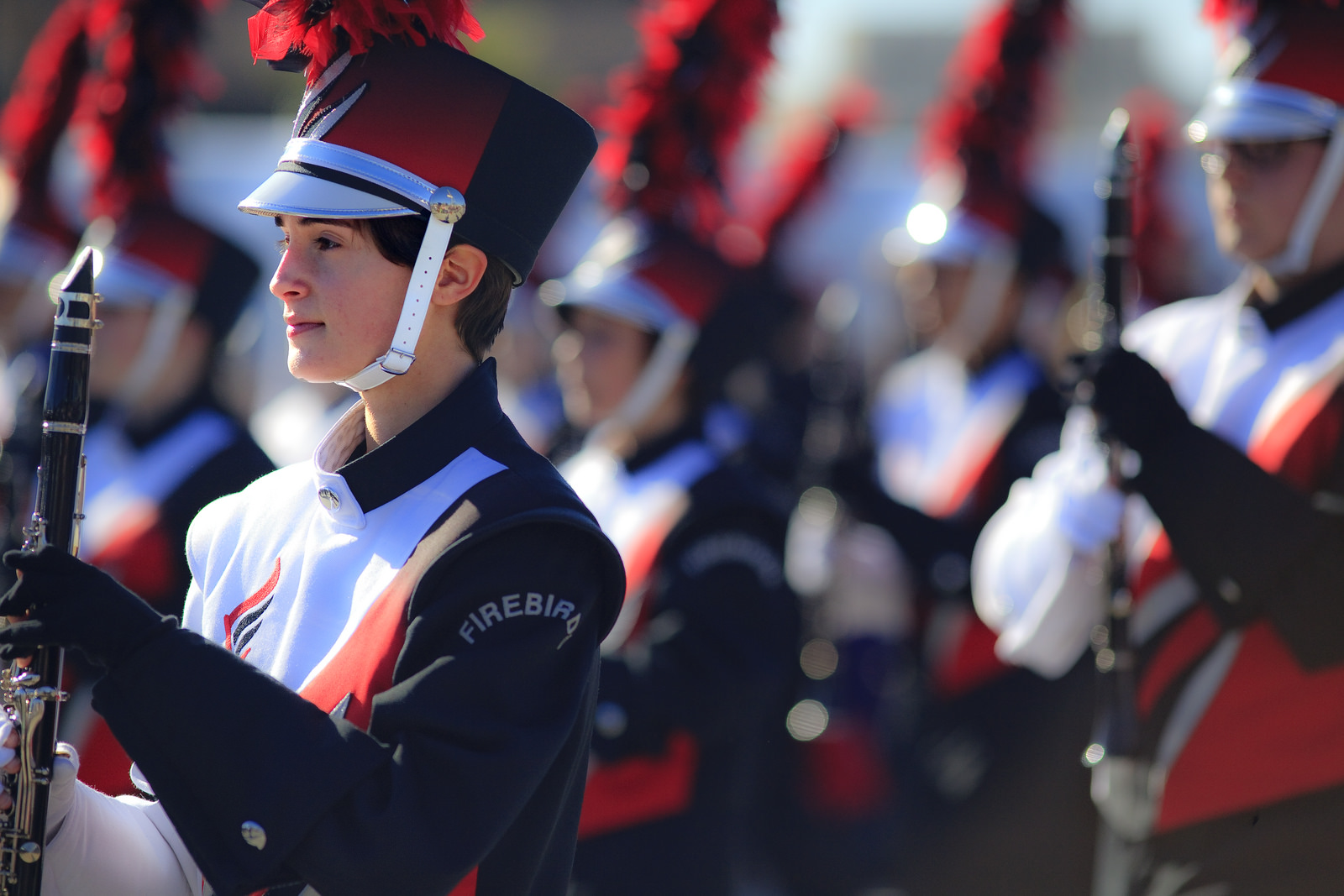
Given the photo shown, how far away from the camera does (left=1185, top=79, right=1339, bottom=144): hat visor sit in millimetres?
3305

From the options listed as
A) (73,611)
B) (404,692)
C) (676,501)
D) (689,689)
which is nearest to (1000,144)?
(676,501)

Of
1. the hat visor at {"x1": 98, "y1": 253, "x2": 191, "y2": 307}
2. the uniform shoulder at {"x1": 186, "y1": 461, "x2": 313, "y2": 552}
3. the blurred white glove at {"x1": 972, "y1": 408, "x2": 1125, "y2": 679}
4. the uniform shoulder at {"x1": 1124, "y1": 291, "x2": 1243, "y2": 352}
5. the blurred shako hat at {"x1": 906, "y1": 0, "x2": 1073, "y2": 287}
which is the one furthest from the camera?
the blurred shako hat at {"x1": 906, "y1": 0, "x2": 1073, "y2": 287}

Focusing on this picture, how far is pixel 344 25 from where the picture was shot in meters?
2.27

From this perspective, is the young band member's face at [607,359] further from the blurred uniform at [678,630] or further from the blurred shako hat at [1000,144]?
the blurred shako hat at [1000,144]

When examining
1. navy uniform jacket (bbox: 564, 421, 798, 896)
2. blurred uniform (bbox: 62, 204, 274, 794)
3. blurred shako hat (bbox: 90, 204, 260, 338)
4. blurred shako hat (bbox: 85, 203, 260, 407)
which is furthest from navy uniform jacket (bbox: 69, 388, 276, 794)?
navy uniform jacket (bbox: 564, 421, 798, 896)

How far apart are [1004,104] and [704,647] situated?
3256 mm

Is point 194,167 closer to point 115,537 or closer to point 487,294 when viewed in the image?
point 115,537

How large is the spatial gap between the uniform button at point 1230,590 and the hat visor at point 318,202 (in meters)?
1.87

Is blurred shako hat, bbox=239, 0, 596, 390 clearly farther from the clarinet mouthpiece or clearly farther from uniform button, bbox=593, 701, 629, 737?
uniform button, bbox=593, 701, 629, 737

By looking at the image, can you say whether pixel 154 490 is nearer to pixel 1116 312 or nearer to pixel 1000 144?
pixel 1116 312

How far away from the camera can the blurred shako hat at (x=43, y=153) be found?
6957 mm

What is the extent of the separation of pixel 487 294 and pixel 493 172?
19 cm

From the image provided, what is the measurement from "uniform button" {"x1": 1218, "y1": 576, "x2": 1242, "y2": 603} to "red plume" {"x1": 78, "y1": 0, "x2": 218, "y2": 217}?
408 centimetres

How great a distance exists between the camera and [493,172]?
2.28m
